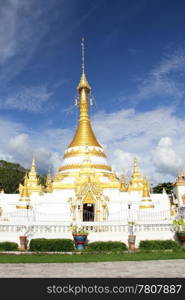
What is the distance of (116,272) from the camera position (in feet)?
31.4

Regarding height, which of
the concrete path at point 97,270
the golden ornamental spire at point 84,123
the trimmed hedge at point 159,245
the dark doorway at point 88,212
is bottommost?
the trimmed hedge at point 159,245

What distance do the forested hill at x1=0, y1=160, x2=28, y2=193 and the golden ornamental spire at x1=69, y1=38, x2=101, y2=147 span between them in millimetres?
29403

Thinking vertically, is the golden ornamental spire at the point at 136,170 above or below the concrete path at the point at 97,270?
above

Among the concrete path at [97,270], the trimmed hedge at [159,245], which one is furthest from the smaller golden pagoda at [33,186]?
the concrete path at [97,270]

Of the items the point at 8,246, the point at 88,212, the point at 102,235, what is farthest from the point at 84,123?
the point at 8,246

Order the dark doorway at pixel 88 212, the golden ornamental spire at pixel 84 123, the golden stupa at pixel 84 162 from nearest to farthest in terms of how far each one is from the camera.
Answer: the dark doorway at pixel 88 212 → the golden stupa at pixel 84 162 → the golden ornamental spire at pixel 84 123

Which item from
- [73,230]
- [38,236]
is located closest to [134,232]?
[73,230]

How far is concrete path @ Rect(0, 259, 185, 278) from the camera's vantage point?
905 cm

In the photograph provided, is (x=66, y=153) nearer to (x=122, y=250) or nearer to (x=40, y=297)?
(x=122, y=250)

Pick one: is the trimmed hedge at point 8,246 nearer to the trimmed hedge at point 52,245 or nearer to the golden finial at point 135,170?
the trimmed hedge at point 52,245

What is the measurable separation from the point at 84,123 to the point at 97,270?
32334mm

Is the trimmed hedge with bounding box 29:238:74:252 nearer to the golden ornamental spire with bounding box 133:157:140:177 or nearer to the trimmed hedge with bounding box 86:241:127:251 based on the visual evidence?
the trimmed hedge with bounding box 86:241:127:251

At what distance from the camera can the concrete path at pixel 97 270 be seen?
905 cm

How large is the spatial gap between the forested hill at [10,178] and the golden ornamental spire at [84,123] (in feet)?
96.5
